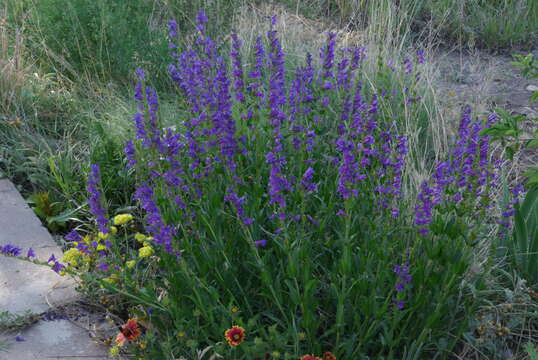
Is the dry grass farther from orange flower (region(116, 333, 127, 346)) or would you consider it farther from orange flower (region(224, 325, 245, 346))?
orange flower (region(224, 325, 245, 346))

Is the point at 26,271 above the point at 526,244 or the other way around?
the other way around

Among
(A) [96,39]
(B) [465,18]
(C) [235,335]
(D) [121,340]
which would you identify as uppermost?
(B) [465,18]

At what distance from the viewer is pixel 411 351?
2.15m

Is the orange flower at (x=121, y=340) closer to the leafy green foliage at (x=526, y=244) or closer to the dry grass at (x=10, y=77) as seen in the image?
the leafy green foliage at (x=526, y=244)

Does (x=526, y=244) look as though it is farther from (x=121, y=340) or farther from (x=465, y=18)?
(x=465, y=18)

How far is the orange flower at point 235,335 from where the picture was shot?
2002 mm

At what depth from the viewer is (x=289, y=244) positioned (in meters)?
1.97

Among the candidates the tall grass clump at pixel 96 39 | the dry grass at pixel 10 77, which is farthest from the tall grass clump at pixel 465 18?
the dry grass at pixel 10 77

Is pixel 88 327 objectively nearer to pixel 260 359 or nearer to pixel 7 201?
pixel 260 359

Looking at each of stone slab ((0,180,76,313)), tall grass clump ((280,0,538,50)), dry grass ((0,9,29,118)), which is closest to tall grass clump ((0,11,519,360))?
stone slab ((0,180,76,313))

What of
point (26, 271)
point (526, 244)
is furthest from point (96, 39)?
point (526, 244)

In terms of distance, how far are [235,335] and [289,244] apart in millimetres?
362

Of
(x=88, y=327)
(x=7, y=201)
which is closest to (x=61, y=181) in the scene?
(x=7, y=201)

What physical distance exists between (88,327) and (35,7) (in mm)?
3413
